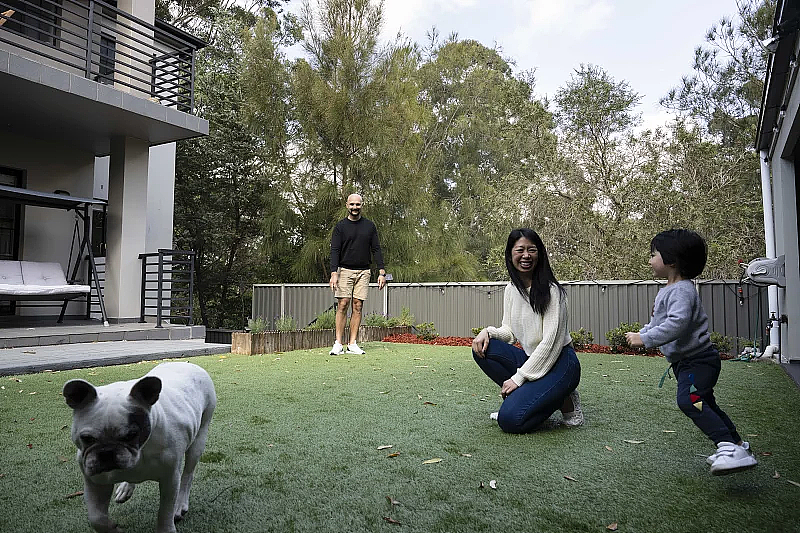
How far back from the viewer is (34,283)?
7.88 meters

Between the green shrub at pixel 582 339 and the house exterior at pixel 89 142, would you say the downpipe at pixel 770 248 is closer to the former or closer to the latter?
the green shrub at pixel 582 339

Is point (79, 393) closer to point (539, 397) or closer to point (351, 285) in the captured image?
point (539, 397)

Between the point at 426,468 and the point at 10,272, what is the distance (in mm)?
7804

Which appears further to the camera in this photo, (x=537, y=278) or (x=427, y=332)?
(x=427, y=332)

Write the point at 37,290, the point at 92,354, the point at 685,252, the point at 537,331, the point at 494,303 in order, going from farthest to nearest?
1. the point at 494,303
2. the point at 37,290
3. the point at 92,354
4. the point at 537,331
5. the point at 685,252

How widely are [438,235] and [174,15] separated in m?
12.2

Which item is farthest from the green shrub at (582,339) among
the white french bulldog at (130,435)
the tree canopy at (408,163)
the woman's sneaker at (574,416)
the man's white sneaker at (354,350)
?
the white french bulldog at (130,435)

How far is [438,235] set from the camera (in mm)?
15602

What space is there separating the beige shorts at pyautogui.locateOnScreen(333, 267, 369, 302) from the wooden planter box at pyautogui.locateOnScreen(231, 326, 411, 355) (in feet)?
3.67

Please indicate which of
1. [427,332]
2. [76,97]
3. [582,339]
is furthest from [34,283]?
[582,339]

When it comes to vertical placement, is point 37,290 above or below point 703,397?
above

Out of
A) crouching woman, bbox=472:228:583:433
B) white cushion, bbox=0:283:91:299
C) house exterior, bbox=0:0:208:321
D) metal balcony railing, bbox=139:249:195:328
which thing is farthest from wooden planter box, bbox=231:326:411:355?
crouching woman, bbox=472:228:583:433

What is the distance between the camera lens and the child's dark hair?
8.04 feet

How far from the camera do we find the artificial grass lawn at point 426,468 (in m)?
1.82
